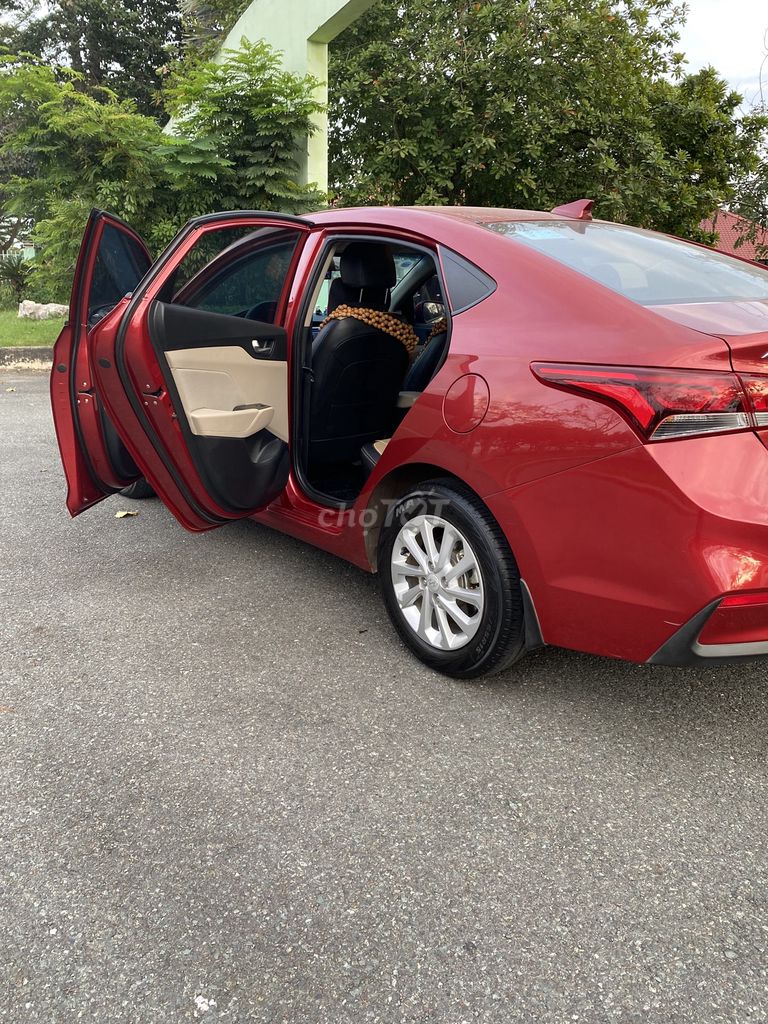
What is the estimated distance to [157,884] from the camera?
5.93 feet

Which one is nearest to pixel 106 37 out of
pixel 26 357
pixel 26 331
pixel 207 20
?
pixel 207 20

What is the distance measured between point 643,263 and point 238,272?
5.77 feet

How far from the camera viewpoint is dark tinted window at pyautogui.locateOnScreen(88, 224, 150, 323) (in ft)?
11.0

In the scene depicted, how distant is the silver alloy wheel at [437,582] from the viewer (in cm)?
254

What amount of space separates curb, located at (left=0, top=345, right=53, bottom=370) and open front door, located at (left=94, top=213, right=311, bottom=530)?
7.87 m

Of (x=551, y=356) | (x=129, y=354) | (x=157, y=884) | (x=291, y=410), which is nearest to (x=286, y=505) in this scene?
(x=291, y=410)

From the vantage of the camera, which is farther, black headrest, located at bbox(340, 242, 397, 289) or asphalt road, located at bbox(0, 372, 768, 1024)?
black headrest, located at bbox(340, 242, 397, 289)

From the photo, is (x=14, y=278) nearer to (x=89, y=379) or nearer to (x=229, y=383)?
(x=89, y=379)

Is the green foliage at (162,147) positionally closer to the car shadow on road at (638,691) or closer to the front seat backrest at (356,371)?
the front seat backrest at (356,371)

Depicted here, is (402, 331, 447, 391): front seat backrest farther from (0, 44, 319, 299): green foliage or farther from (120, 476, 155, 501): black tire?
(0, 44, 319, 299): green foliage

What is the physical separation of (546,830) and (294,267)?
2.47 m

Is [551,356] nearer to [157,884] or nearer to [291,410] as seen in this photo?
[291,410]

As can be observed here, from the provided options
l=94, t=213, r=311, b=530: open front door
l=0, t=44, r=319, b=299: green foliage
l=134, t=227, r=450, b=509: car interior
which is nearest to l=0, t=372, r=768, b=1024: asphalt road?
l=94, t=213, r=311, b=530: open front door

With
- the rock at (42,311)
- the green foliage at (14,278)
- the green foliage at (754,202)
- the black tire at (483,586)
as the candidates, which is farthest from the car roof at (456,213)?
the green foliage at (14,278)
